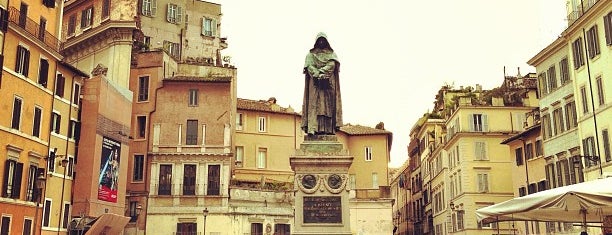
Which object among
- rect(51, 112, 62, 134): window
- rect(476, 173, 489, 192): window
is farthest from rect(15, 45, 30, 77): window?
rect(476, 173, 489, 192): window

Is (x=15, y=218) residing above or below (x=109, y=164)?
below

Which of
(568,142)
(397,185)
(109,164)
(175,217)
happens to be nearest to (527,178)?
(568,142)

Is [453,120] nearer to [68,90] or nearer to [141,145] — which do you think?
[141,145]

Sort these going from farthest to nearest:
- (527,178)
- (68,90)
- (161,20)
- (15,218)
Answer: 1. (161,20)
2. (527,178)
3. (68,90)
4. (15,218)

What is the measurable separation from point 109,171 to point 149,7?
1939 cm

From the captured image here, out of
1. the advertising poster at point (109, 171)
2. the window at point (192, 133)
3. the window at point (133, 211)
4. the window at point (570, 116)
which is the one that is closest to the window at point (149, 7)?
the window at point (192, 133)

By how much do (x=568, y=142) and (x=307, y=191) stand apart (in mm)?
24568

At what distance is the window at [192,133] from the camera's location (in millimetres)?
49156

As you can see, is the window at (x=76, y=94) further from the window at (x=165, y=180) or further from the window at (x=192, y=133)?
the window at (x=192, y=133)

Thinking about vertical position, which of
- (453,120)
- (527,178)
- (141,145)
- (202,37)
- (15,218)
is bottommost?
(15,218)

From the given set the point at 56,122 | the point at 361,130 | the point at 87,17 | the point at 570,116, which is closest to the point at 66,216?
the point at 56,122

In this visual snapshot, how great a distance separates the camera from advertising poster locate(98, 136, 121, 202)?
1612 inches

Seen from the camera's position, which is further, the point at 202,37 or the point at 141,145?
the point at 202,37

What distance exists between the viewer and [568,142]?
118 feet
